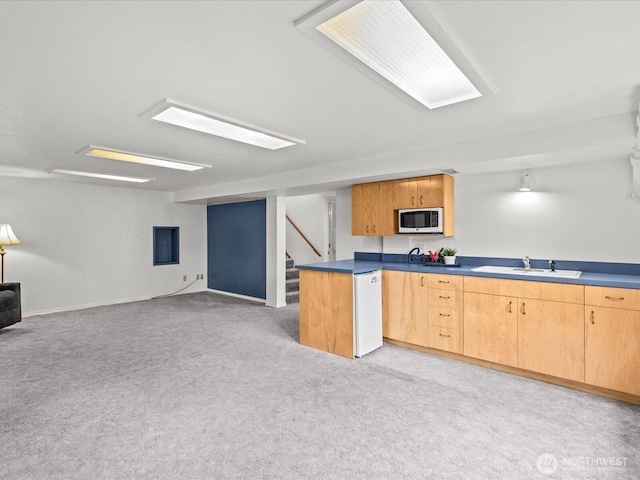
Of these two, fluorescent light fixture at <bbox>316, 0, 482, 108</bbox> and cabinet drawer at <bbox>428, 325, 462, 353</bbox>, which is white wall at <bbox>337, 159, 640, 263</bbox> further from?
fluorescent light fixture at <bbox>316, 0, 482, 108</bbox>

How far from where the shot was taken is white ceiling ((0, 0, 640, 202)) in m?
1.53

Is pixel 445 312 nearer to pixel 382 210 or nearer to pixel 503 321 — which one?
pixel 503 321

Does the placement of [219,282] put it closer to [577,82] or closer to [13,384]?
[13,384]

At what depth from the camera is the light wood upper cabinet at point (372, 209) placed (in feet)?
14.8

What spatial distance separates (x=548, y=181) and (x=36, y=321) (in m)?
7.21

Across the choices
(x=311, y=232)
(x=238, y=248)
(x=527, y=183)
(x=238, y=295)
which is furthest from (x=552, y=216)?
(x=238, y=295)

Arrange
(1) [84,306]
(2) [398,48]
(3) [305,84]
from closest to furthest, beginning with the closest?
(2) [398,48] → (3) [305,84] → (1) [84,306]

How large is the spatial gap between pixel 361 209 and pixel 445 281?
5.08 feet

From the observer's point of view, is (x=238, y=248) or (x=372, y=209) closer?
(x=372, y=209)

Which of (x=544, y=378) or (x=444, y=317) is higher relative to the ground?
(x=444, y=317)

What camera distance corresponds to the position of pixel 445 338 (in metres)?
3.76

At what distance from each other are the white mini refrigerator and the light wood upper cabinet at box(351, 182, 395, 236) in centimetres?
71

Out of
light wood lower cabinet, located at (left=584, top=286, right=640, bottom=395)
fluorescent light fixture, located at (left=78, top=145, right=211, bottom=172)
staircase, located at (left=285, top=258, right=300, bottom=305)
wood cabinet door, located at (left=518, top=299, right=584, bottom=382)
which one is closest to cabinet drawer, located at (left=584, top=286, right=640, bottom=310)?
light wood lower cabinet, located at (left=584, top=286, right=640, bottom=395)

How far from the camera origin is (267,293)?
653 cm
